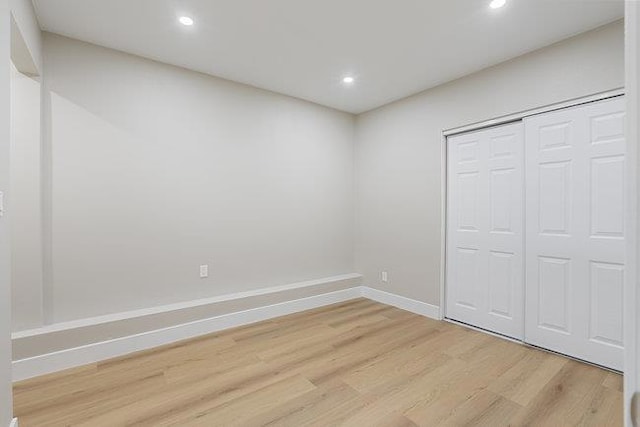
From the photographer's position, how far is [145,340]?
2600 mm

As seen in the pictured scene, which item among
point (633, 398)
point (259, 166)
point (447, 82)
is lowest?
point (633, 398)

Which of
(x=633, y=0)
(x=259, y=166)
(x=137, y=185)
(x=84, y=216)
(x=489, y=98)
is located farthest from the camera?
(x=259, y=166)

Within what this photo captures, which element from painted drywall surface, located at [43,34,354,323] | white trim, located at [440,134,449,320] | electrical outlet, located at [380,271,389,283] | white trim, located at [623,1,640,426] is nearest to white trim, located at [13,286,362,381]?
painted drywall surface, located at [43,34,354,323]

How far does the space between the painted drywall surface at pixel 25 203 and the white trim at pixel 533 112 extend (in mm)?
3675

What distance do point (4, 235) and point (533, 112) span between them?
3.69 meters

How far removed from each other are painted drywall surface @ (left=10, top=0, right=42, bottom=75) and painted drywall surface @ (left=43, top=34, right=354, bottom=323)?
0.15 meters

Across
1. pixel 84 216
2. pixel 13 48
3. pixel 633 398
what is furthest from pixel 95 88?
pixel 633 398

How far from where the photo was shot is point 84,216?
248cm

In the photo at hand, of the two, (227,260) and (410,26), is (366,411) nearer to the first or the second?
(227,260)

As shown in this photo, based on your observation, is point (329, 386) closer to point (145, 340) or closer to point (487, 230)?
point (145, 340)

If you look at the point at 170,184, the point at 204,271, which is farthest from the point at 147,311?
the point at 170,184

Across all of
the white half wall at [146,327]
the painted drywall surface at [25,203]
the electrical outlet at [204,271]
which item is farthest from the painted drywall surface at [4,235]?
the electrical outlet at [204,271]

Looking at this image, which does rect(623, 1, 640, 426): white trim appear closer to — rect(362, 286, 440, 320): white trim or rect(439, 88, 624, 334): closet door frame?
rect(439, 88, 624, 334): closet door frame

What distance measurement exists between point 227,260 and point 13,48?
7.38 ft
